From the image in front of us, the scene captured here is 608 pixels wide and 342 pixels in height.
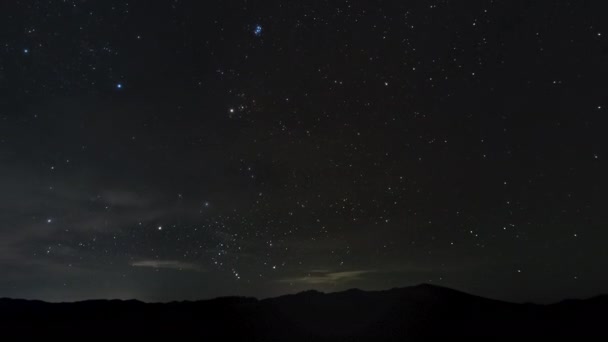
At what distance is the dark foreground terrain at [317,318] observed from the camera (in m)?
19.5

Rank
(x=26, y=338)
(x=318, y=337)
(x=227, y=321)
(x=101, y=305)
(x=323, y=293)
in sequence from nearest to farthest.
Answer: (x=26, y=338) → (x=318, y=337) → (x=227, y=321) → (x=101, y=305) → (x=323, y=293)

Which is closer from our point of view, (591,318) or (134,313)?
(591,318)

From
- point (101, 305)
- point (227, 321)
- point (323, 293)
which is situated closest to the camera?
point (227, 321)

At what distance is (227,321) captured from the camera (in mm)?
21344

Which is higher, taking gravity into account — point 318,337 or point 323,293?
point 323,293

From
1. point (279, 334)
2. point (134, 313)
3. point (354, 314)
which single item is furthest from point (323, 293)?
point (134, 313)

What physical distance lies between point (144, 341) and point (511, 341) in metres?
12.4

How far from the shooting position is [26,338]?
17.7 metres

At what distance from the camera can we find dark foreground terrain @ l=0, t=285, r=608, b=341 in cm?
1953

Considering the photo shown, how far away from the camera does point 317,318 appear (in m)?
21.9

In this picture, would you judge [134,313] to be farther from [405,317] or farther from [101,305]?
[405,317]

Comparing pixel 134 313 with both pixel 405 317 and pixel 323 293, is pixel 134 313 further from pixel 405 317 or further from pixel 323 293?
pixel 405 317

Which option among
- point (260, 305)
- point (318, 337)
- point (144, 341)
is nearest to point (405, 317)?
point (318, 337)

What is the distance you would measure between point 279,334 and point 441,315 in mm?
6707
